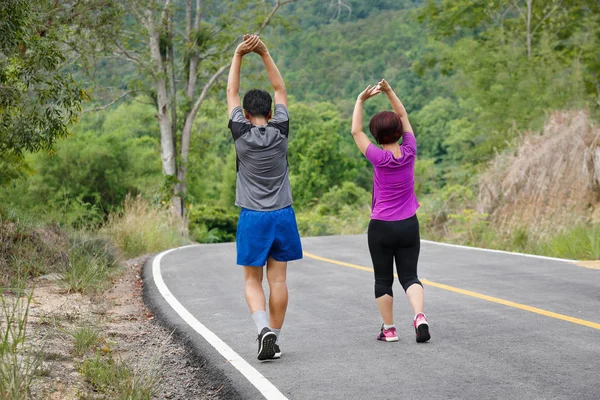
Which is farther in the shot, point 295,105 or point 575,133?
point 295,105

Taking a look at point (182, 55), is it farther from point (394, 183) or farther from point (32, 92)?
point (394, 183)

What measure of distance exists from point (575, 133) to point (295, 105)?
7064cm

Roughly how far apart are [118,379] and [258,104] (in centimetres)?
226

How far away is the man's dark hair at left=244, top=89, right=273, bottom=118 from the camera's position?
20.4ft

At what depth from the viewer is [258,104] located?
6.23m

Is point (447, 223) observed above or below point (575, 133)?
below

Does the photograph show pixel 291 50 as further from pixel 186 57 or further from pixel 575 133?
pixel 575 133

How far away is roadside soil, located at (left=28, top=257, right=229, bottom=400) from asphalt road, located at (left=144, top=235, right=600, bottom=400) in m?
0.20

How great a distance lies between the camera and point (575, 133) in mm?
16781

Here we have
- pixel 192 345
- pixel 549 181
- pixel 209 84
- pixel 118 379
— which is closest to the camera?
pixel 118 379

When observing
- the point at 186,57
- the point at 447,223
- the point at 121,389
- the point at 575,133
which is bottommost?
the point at 447,223

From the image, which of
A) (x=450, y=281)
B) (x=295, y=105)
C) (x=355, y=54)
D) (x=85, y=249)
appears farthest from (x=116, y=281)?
(x=355, y=54)

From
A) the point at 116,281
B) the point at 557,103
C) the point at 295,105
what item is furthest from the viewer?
the point at 295,105

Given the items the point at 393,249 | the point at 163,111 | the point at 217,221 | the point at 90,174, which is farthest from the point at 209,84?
the point at 393,249
